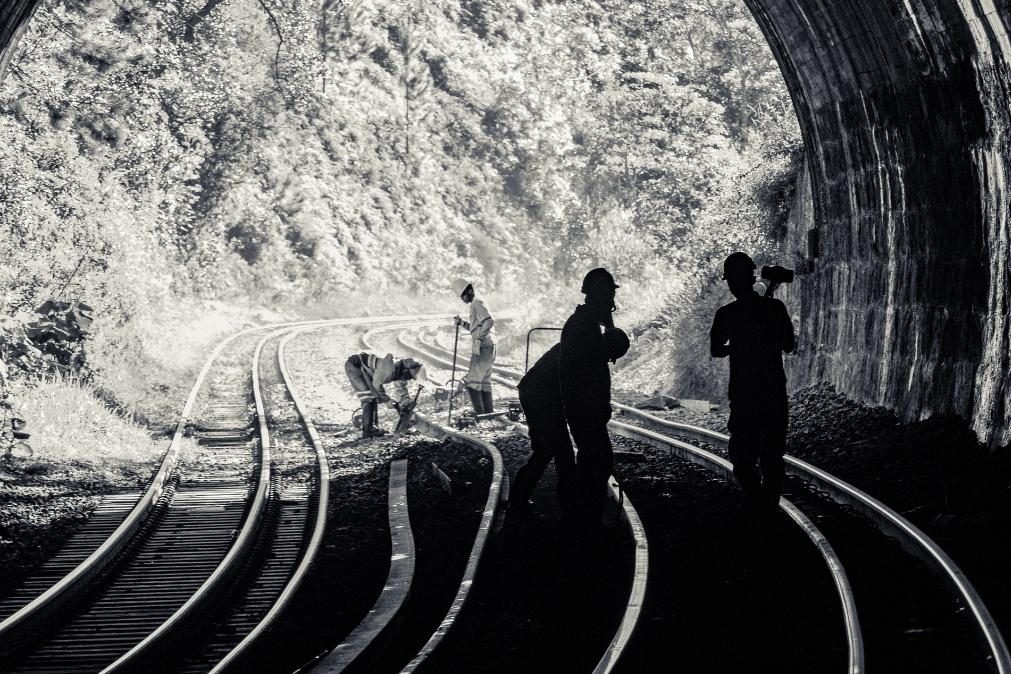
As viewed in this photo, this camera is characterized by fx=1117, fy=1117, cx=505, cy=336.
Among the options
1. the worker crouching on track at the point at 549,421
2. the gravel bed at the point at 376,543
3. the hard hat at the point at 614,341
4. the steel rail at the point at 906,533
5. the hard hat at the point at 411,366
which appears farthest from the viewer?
the hard hat at the point at 411,366

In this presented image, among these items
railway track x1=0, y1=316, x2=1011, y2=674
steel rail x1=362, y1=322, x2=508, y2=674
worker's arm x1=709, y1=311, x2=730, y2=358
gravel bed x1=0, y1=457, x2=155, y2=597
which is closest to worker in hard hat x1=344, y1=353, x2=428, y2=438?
steel rail x1=362, y1=322, x2=508, y2=674

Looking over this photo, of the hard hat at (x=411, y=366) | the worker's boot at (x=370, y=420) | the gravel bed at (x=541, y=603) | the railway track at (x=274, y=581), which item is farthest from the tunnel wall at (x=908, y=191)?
the worker's boot at (x=370, y=420)

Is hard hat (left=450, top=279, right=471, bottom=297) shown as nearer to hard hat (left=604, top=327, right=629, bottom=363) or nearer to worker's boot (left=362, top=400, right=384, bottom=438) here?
worker's boot (left=362, top=400, right=384, bottom=438)

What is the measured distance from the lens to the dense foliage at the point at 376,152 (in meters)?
22.5

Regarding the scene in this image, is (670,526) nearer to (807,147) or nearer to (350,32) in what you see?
(807,147)

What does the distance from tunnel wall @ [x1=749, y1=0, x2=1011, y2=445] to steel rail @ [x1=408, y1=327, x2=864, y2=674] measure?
7.10 feet

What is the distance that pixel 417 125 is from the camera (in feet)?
192

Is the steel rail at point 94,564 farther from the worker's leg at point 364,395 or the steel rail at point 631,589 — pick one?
the steel rail at point 631,589

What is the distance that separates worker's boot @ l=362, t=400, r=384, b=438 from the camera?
14.1m

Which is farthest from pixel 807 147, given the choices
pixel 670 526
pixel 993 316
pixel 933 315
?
pixel 670 526

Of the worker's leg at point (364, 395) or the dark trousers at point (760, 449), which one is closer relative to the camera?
the dark trousers at point (760, 449)

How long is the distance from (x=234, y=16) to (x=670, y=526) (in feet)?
145

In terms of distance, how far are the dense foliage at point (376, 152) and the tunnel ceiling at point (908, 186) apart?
16.4 feet

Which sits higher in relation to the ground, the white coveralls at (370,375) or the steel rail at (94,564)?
the white coveralls at (370,375)
